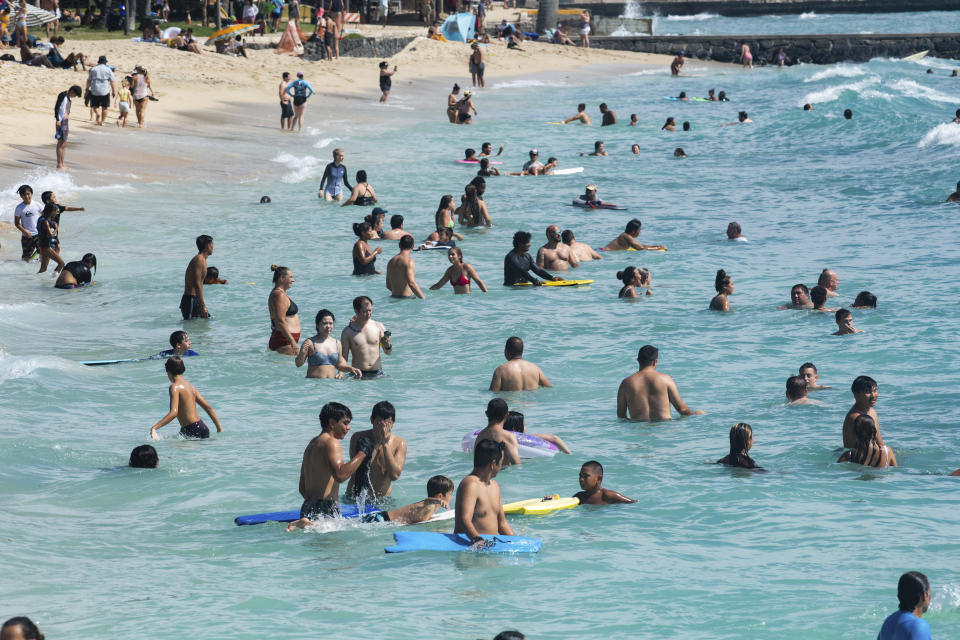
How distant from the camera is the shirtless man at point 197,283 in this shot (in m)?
15.6

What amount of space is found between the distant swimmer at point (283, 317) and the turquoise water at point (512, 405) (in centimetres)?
31

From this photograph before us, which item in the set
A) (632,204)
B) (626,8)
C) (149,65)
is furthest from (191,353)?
(626,8)

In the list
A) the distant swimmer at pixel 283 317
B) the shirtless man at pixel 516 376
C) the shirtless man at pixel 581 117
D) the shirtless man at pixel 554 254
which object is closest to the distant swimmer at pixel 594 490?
the shirtless man at pixel 516 376

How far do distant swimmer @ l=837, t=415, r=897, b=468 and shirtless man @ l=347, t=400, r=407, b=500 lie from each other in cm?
416

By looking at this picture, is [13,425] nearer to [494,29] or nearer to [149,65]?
[149,65]

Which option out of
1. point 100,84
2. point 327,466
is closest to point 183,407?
point 327,466

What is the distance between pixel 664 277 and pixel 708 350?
4.43m

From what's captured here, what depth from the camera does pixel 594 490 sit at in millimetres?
10008

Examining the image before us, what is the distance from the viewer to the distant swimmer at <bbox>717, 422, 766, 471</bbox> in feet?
35.1

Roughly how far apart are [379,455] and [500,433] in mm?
1478

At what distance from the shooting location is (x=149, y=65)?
37906 mm

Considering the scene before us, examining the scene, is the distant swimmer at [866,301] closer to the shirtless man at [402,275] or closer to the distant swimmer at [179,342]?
the shirtless man at [402,275]

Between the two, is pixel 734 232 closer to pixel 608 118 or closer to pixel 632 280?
pixel 632 280

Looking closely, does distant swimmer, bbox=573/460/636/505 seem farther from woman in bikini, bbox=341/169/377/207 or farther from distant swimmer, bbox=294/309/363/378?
woman in bikini, bbox=341/169/377/207
